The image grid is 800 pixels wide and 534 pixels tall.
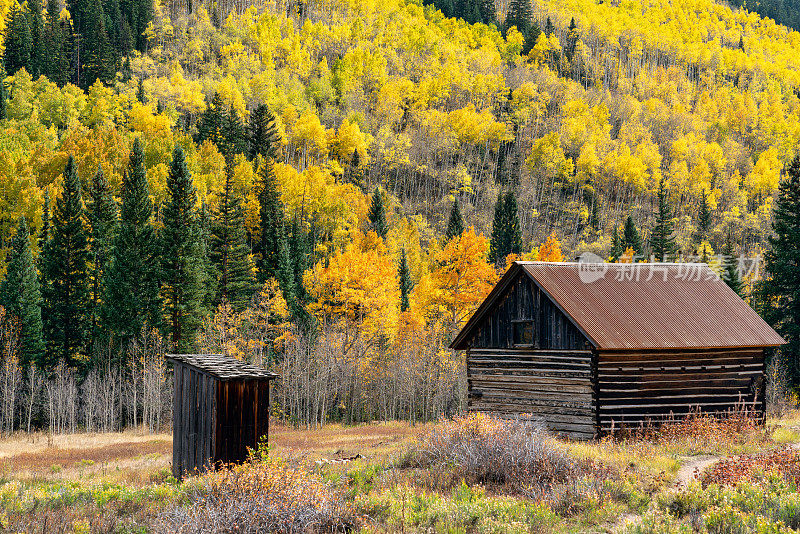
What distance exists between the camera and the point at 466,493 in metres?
13.4

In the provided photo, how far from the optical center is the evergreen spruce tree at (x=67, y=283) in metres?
50.5

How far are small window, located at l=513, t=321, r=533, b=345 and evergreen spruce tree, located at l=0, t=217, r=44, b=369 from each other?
37504 millimetres

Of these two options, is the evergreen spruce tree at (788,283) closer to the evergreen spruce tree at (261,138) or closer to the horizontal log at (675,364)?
the horizontal log at (675,364)

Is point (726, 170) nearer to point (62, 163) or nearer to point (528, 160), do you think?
point (528, 160)

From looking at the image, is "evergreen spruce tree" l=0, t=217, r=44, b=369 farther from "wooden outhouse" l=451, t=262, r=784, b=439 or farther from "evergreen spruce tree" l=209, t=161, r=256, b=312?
"wooden outhouse" l=451, t=262, r=784, b=439

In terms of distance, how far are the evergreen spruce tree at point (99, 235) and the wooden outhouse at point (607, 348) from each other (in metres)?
38.0

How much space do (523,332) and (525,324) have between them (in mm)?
275

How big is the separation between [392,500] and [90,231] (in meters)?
51.4

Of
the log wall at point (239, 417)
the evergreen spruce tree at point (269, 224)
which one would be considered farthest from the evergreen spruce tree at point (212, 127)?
the log wall at point (239, 417)

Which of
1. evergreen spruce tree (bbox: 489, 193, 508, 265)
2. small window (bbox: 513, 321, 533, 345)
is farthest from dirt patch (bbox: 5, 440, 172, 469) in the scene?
evergreen spruce tree (bbox: 489, 193, 508, 265)

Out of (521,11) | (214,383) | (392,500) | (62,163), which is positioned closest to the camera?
(392,500)

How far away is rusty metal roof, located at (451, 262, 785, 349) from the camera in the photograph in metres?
22.0

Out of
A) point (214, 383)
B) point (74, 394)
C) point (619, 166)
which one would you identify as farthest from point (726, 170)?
point (214, 383)

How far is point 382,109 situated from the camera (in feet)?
453
